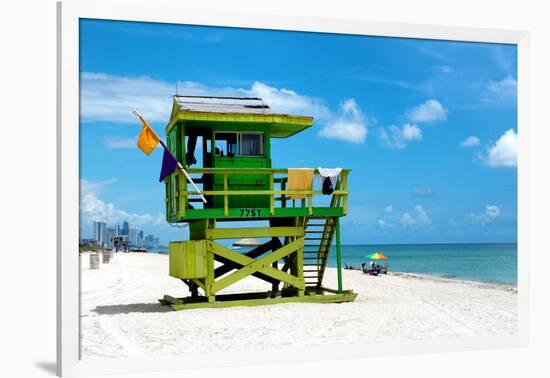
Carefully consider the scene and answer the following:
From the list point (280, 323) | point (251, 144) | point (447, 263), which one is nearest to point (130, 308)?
point (280, 323)

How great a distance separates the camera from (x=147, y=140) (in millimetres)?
13531

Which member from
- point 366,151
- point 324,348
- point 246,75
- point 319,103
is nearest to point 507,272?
point 366,151

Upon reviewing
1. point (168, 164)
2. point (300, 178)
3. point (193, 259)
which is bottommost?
point (193, 259)

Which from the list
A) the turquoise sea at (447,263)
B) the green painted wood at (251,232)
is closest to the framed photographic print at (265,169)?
the green painted wood at (251,232)

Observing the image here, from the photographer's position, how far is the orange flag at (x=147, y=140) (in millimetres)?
13484

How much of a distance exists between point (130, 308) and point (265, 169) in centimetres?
351

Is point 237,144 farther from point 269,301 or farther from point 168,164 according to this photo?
point 269,301

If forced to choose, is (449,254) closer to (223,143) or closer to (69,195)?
(223,143)

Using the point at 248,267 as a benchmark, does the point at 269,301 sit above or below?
below

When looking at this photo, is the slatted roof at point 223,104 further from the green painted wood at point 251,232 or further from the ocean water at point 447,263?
the ocean water at point 447,263

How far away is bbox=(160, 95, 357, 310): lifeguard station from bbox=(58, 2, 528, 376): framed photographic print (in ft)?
0.12

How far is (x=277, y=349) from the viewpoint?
11875 millimetres

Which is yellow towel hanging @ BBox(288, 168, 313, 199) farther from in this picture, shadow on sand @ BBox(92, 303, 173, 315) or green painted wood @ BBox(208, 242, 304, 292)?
shadow on sand @ BBox(92, 303, 173, 315)

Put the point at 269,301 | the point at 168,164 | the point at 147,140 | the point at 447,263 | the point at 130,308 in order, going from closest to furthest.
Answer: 1. the point at 147,140
2. the point at 168,164
3. the point at 269,301
4. the point at 130,308
5. the point at 447,263
